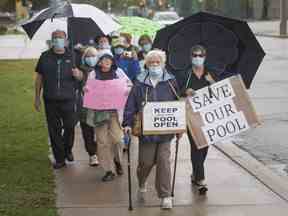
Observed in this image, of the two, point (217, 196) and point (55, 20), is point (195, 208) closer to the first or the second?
point (217, 196)

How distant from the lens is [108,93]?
321 inches

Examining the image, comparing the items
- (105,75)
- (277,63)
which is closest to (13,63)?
(277,63)

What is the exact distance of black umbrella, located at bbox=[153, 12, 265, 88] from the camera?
303 inches

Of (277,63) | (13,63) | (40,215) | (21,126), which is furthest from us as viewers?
(13,63)

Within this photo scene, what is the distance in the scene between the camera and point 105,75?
8.15 meters

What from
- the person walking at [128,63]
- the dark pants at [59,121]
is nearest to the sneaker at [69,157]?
the dark pants at [59,121]

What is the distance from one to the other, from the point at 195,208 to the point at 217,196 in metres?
0.56

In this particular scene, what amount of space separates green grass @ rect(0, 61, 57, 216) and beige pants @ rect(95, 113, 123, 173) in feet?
2.17

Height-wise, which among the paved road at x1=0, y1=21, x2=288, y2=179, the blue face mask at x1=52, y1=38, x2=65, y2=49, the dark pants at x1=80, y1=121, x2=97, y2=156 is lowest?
the paved road at x1=0, y1=21, x2=288, y2=179

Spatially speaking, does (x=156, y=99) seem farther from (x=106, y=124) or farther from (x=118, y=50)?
(x=118, y=50)

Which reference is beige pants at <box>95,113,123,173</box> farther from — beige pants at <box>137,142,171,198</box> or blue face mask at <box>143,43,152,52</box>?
blue face mask at <box>143,43,152,52</box>

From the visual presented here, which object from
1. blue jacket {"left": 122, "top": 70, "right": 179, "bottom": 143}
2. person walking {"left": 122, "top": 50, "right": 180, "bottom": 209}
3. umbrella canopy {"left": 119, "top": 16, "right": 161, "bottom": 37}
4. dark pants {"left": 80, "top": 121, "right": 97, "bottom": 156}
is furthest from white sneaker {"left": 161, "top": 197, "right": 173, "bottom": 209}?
umbrella canopy {"left": 119, "top": 16, "right": 161, "bottom": 37}

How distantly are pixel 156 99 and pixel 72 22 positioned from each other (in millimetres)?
3678

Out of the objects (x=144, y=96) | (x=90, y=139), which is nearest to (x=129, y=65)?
(x=90, y=139)
